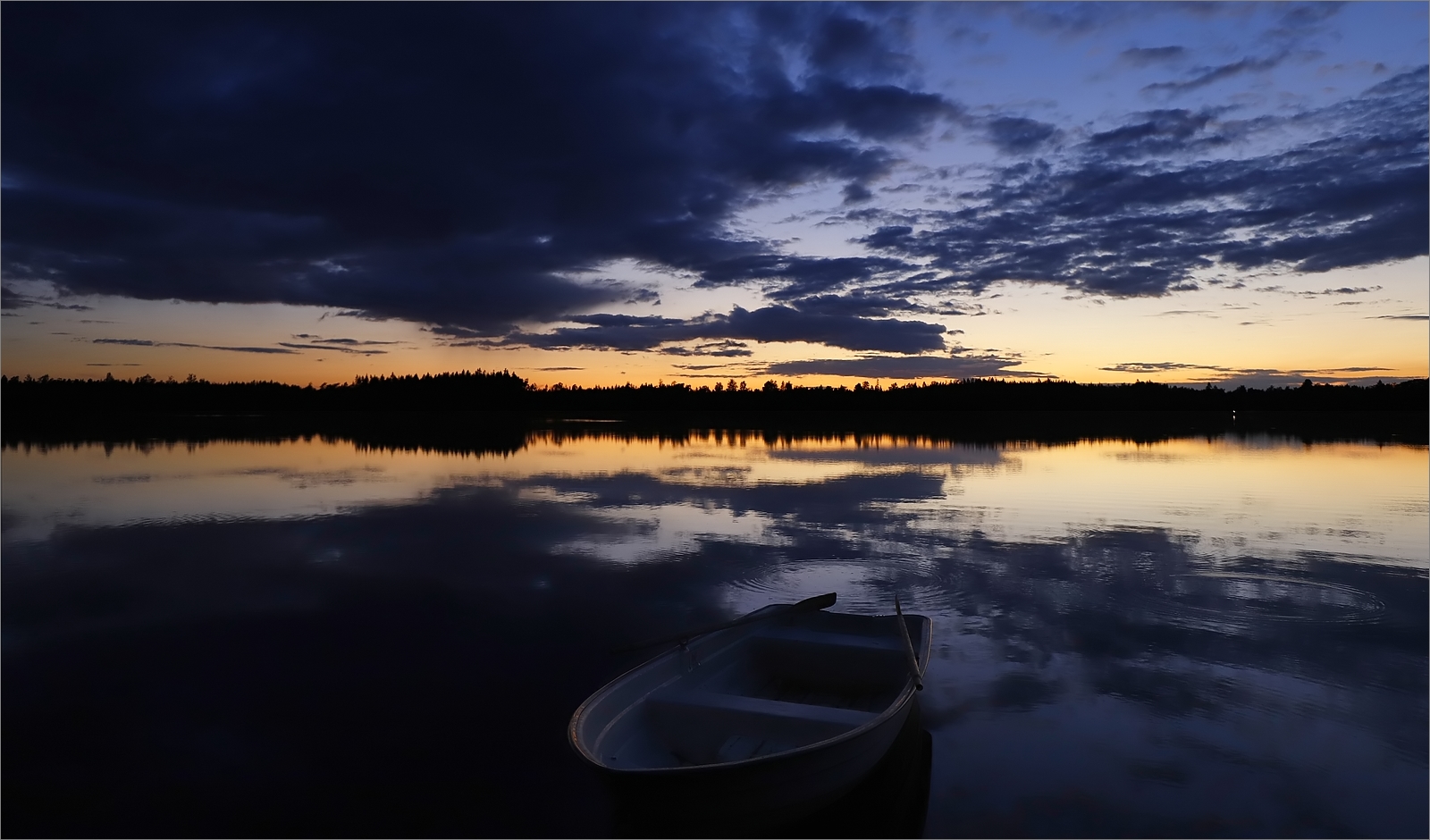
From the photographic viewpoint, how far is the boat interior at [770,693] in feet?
18.8

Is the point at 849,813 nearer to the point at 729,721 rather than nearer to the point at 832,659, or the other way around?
the point at 729,721

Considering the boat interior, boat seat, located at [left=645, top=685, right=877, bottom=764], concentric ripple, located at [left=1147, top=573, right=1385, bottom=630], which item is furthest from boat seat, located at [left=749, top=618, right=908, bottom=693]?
concentric ripple, located at [left=1147, top=573, right=1385, bottom=630]

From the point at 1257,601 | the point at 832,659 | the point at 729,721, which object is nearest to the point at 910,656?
the point at 832,659

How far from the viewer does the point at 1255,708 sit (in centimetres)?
727

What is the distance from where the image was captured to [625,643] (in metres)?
9.16

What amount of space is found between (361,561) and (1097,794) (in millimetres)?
11582

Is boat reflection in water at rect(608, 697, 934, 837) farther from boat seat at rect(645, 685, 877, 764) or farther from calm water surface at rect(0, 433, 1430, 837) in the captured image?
boat seat at rect(645, 685, 877, 764)

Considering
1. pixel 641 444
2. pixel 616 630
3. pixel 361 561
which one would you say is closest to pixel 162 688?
pixel 616 630

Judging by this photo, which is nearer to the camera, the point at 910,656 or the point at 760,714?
the point at 760,714

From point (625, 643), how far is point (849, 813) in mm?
4141

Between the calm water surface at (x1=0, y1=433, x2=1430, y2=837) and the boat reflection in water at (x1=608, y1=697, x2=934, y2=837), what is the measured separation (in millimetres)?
195

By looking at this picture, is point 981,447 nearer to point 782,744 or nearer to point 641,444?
point 641,444

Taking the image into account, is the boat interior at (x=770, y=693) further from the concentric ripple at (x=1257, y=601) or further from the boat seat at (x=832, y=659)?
the concentric ripple at (x=1257, y=601)

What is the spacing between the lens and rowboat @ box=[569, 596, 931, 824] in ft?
15.9
